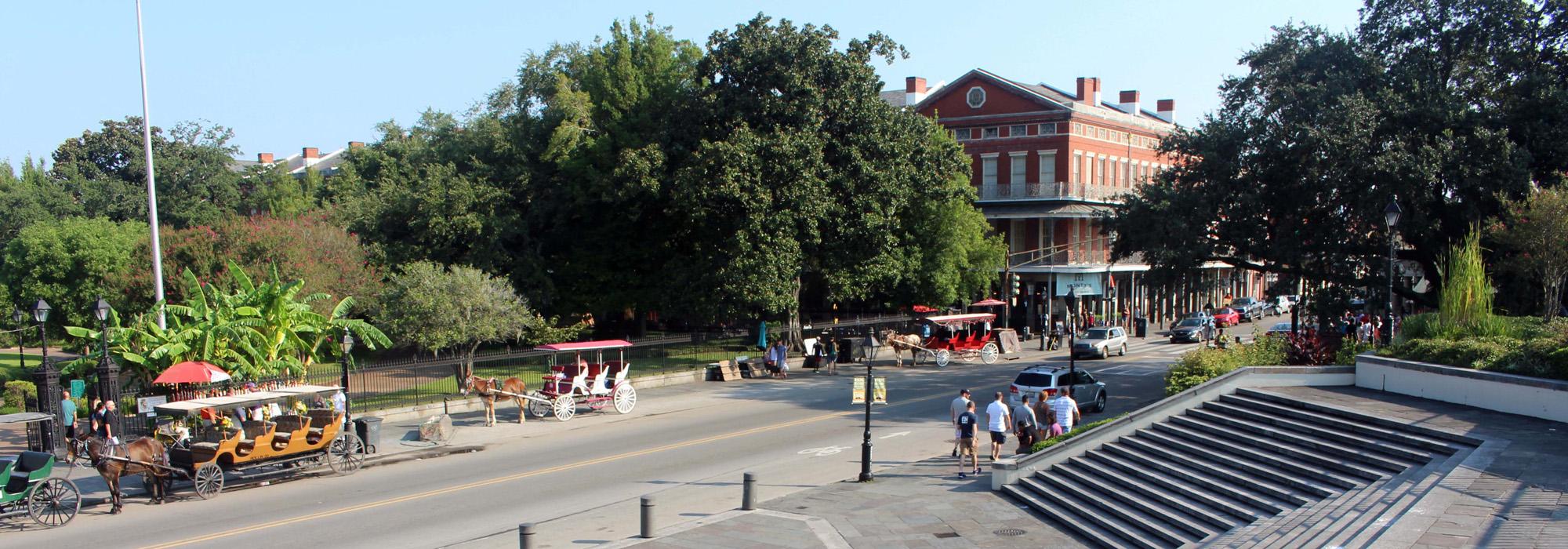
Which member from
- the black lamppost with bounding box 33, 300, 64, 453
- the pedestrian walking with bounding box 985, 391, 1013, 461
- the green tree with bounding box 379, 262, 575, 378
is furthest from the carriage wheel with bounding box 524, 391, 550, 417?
the pedestrian walking with bounding box 985, 391, 1013, 461

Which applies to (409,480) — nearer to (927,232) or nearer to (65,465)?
(65,465)

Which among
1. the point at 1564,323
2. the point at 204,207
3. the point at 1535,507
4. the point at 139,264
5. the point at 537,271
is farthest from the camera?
the point at 204,207

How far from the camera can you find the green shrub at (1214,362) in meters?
21.2

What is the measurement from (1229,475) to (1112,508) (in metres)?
1.86

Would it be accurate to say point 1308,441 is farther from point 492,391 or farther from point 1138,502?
point 492,391

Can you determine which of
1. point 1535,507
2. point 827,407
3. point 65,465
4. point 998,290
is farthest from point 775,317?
point 1535,507

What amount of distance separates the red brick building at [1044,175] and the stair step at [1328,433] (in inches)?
1395

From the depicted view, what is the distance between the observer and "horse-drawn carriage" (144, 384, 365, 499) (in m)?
17.0

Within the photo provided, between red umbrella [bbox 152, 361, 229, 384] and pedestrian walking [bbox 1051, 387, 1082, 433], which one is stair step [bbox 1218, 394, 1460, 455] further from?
red umbrella [bbox 152, 361, 229, 384]

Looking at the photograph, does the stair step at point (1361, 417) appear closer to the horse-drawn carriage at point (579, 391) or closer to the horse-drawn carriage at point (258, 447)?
the horse-drawn carriage at point (579, 391)

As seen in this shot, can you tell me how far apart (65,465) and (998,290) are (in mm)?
46468

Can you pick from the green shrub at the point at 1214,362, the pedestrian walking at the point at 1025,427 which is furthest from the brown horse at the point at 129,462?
the green shrub at the point at 1214,362

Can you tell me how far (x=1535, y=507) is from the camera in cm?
1120

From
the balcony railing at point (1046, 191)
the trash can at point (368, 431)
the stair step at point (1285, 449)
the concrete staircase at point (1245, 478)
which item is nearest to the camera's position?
the concrete staircase at point (1245, 478)
